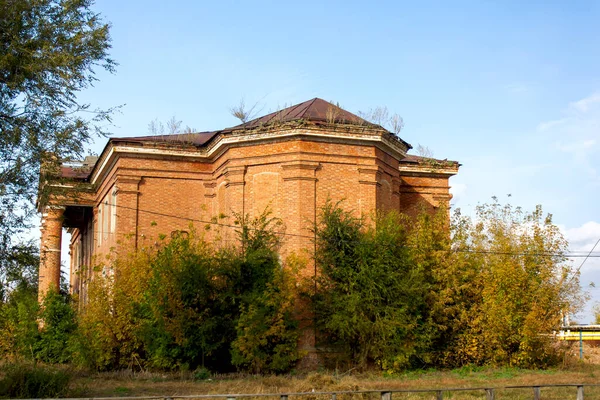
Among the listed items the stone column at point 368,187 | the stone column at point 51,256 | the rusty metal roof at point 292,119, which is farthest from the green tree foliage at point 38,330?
the stone column at point 368,187

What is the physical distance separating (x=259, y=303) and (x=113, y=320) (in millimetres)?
5201

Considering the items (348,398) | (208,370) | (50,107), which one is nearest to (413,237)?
(208,370)

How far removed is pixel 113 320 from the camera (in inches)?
956

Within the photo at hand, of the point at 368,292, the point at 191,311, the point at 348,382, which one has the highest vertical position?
the point at 368,292

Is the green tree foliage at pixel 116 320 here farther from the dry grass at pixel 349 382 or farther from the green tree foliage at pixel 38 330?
the green tree foliage at pixel 38 330

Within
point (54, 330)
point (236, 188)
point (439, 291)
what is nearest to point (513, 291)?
point (439, 291)

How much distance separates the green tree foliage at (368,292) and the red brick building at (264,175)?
1047 millimetres

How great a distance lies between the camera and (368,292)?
23234 millimetres

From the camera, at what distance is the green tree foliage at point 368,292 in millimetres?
23141

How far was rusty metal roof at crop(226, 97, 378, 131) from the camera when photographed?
83.0 feet

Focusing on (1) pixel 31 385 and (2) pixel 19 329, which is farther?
(2) pixel 19 329

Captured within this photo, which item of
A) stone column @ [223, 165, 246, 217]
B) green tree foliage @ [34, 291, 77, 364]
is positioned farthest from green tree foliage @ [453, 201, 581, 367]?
green tree foliage @ [34, 291, 77, 364]

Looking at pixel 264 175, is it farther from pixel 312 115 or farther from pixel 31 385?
pixel 31 385

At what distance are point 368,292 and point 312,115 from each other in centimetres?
694
